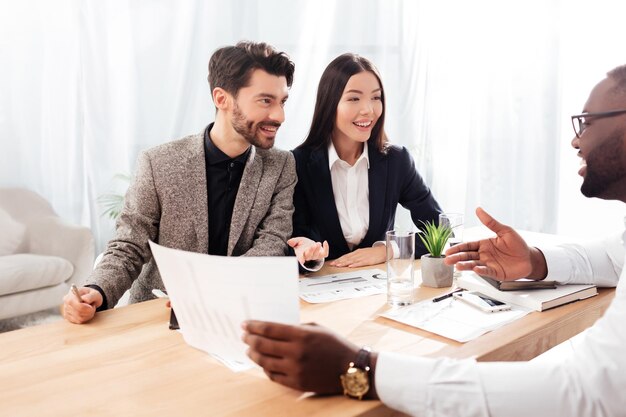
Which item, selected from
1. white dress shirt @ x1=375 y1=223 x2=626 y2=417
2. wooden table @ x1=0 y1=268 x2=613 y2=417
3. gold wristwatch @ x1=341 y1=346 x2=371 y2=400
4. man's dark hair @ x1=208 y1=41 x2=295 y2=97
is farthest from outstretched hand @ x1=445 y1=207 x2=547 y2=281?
man's dark hair @ x1=208 y1=41 x2=295 y2=97

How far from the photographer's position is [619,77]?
1.24m

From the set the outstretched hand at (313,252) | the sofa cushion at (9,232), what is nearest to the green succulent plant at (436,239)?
the outstretched hand at (313,252)

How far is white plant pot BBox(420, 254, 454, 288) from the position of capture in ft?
5.07

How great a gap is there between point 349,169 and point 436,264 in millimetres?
822

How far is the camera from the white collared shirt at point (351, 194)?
2266 millimetres

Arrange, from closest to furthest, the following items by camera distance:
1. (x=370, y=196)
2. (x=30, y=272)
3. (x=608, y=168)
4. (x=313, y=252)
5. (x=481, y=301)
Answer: (x=608, y=168)
(x=481, y=301)
(x=313, y=252)
(x=370, y=196)
(x=30, y=272)

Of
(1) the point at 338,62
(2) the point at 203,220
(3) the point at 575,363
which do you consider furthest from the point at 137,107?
(3) the point at 575,363

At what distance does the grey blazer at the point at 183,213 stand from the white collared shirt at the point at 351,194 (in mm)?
339

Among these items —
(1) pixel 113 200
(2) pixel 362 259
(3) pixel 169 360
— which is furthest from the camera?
(1) pixel 113 200

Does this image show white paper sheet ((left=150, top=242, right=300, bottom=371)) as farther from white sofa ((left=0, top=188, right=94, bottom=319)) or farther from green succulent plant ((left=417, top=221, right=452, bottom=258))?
white sofa ((left=0, top=188, right=94, bottom=319))

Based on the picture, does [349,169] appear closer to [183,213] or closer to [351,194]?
[351,194]

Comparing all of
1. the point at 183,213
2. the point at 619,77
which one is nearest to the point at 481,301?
the point at 619,77

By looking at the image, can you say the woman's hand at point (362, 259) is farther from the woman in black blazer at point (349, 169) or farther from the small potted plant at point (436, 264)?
the woman in black blazer at point (349, 169)

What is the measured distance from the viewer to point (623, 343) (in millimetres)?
921
